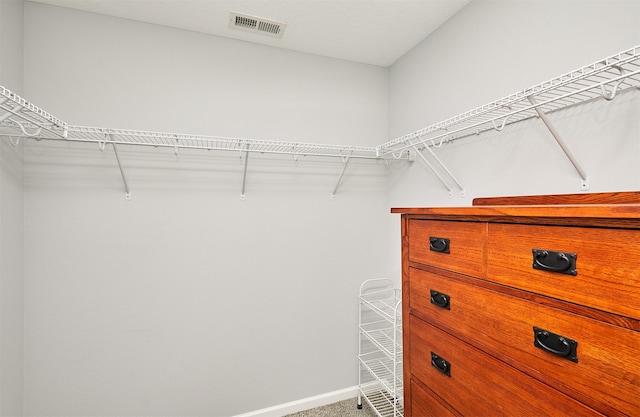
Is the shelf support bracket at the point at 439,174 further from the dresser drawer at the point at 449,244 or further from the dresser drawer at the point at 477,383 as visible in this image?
the dresser drawer at the point at 477,383

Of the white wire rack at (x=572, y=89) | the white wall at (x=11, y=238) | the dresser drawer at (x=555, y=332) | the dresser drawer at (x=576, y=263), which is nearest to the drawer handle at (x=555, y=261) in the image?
the dresser drawer at (x=576, y=263)

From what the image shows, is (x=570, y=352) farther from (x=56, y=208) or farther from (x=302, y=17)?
(x=56, y=208)

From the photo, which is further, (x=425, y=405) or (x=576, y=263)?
(x=425, y=405)

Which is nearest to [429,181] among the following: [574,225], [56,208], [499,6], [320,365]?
[499,6]

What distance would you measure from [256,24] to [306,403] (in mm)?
2422

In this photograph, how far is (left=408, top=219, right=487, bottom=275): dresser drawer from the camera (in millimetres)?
947

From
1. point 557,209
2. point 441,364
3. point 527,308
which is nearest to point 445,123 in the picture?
point 557,209

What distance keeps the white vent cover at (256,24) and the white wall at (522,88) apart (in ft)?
2.97

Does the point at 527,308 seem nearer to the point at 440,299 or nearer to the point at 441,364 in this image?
the point at 440,299

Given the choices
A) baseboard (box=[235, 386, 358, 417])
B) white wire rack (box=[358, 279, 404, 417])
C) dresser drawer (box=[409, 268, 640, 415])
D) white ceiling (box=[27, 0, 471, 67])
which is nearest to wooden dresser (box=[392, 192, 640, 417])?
dresser drawer (box=[409, 268, 640, 415])

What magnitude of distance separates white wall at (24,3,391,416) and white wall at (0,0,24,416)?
45 mm

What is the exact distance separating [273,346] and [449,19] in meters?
2.26

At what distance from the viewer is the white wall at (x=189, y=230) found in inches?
60.6

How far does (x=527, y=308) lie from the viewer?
79cm
